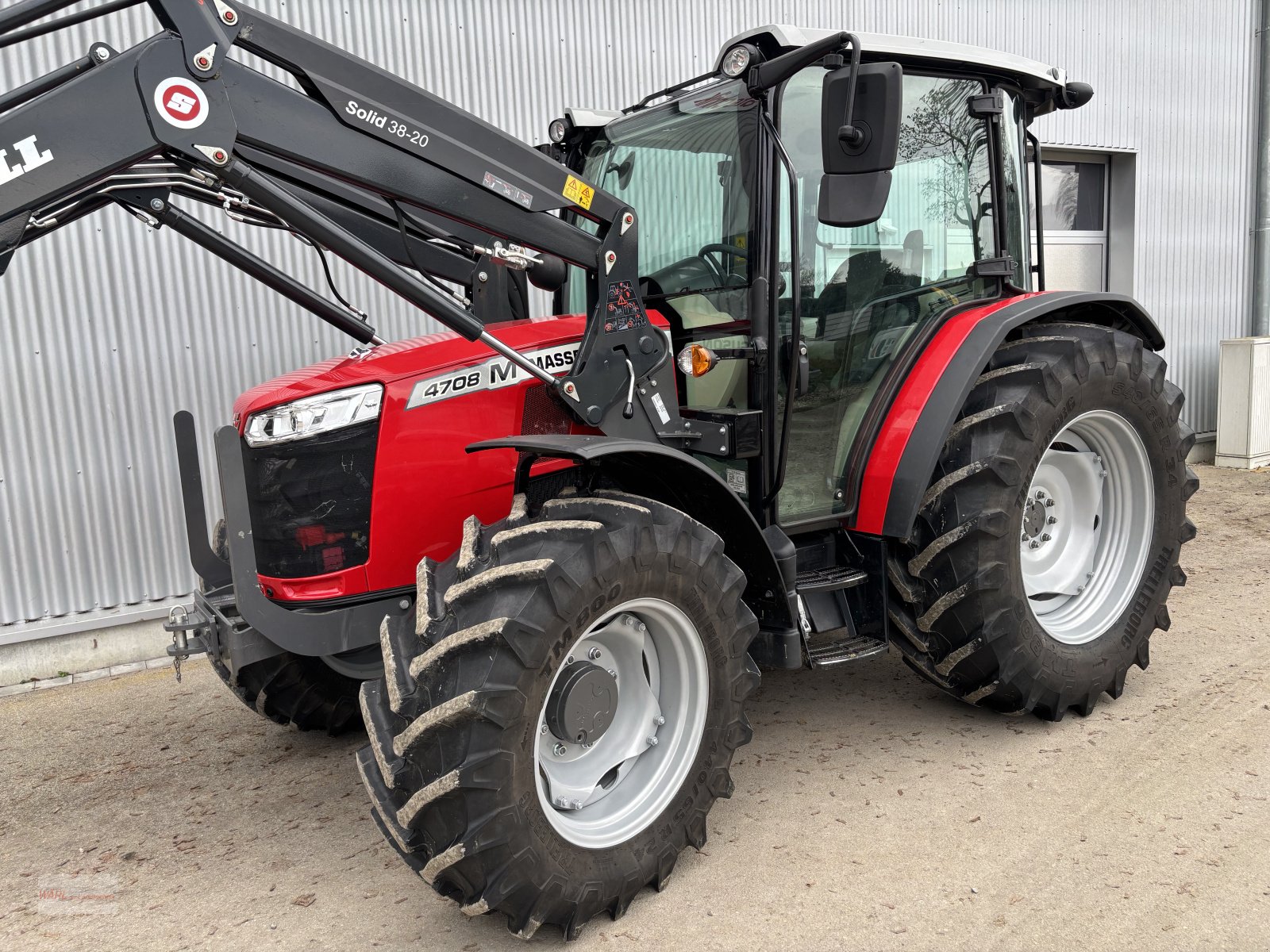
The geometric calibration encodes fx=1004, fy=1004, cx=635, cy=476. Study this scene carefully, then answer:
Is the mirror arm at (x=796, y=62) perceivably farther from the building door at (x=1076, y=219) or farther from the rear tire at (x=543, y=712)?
the building door at (x=1076, y=219)

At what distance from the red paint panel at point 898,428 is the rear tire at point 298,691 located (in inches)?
70.2

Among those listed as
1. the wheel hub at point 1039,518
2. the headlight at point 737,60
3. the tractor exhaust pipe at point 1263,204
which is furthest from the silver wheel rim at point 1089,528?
the tractor exhaust pipe at point 1263,204

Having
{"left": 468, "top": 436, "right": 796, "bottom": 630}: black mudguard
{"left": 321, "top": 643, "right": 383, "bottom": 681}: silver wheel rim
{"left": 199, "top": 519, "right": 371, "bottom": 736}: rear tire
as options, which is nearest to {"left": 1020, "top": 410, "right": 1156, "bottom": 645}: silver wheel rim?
{"left": 468, "top": 436, "right": 796, "bottom": 630}: black mudguard

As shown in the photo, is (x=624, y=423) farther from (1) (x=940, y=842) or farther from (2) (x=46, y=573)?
(2) (x=46, y=573)

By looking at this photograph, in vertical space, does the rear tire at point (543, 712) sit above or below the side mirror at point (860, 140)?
below

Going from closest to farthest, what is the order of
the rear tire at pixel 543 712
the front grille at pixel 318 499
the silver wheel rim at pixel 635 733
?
the rear tire at pixel 543 712 < the silver wheel rim at pixel 635 733 < the front grille at pixel 318 499

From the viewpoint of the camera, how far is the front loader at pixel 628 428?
90.2 inches

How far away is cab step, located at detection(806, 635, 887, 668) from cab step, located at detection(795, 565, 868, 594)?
0.59 ft

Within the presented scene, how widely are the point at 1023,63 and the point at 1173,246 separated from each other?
629 cm

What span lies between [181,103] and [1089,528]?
3384mm

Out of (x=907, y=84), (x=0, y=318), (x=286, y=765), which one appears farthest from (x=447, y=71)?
(x=286, y=765)

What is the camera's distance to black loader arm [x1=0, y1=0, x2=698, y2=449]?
2133 mm

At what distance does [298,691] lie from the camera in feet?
11.8

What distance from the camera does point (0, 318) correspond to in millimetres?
4516
